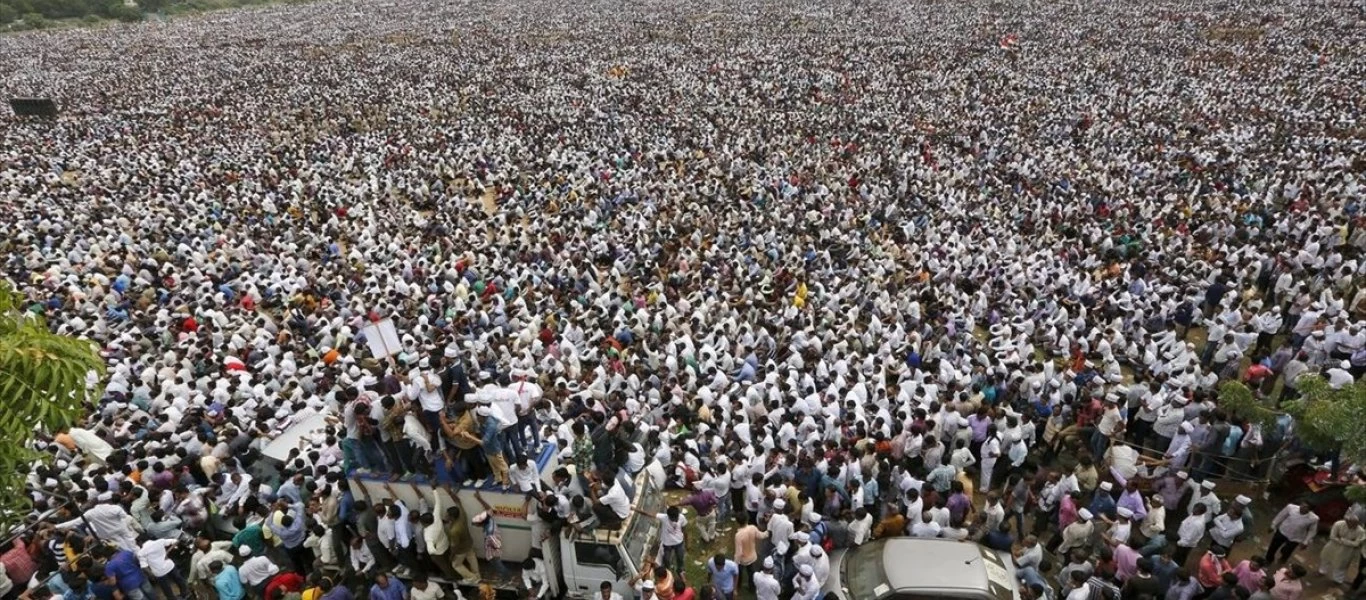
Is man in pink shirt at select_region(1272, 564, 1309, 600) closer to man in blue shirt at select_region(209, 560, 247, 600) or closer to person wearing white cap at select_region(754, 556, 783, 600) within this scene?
person wearing white cap at select_region(754, 556, 783, 600)

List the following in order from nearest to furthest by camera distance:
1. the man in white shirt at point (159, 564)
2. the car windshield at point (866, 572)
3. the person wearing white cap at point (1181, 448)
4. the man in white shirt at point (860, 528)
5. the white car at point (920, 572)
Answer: the white car at point (920, 572)
the car windshield at point (866, 572)
the man in white shirt at point (159, 564)
the man in white shirt at point (860, 528)
the person wearing white cap at point (1181, 448)

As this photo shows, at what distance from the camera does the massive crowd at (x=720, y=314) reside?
609cm

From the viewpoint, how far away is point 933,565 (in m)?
5.59

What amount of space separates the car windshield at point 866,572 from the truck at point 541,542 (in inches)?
62.9

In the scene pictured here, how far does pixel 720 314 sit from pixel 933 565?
5.37 meters

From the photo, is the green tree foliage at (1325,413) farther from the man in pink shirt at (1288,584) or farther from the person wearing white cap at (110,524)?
the person wearing white cap at (110,524)

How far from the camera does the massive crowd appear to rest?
20.0ft

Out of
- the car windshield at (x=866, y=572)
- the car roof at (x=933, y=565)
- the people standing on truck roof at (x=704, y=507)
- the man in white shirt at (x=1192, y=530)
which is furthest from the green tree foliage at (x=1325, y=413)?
the people standing on truck roof at (x=704, y=507)

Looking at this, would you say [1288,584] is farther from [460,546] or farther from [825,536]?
[460,546]

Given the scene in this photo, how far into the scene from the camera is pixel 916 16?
41969 millimetres

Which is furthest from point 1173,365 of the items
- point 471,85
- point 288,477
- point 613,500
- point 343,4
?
point 343,4

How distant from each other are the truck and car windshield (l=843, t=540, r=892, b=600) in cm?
A: 160

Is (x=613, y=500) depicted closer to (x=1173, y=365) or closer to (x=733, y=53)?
(x=1173, y=365)

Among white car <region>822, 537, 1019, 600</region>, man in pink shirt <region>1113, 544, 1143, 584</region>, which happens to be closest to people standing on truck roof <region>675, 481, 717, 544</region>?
white car <region>822, 537, 1019, 600</region>
